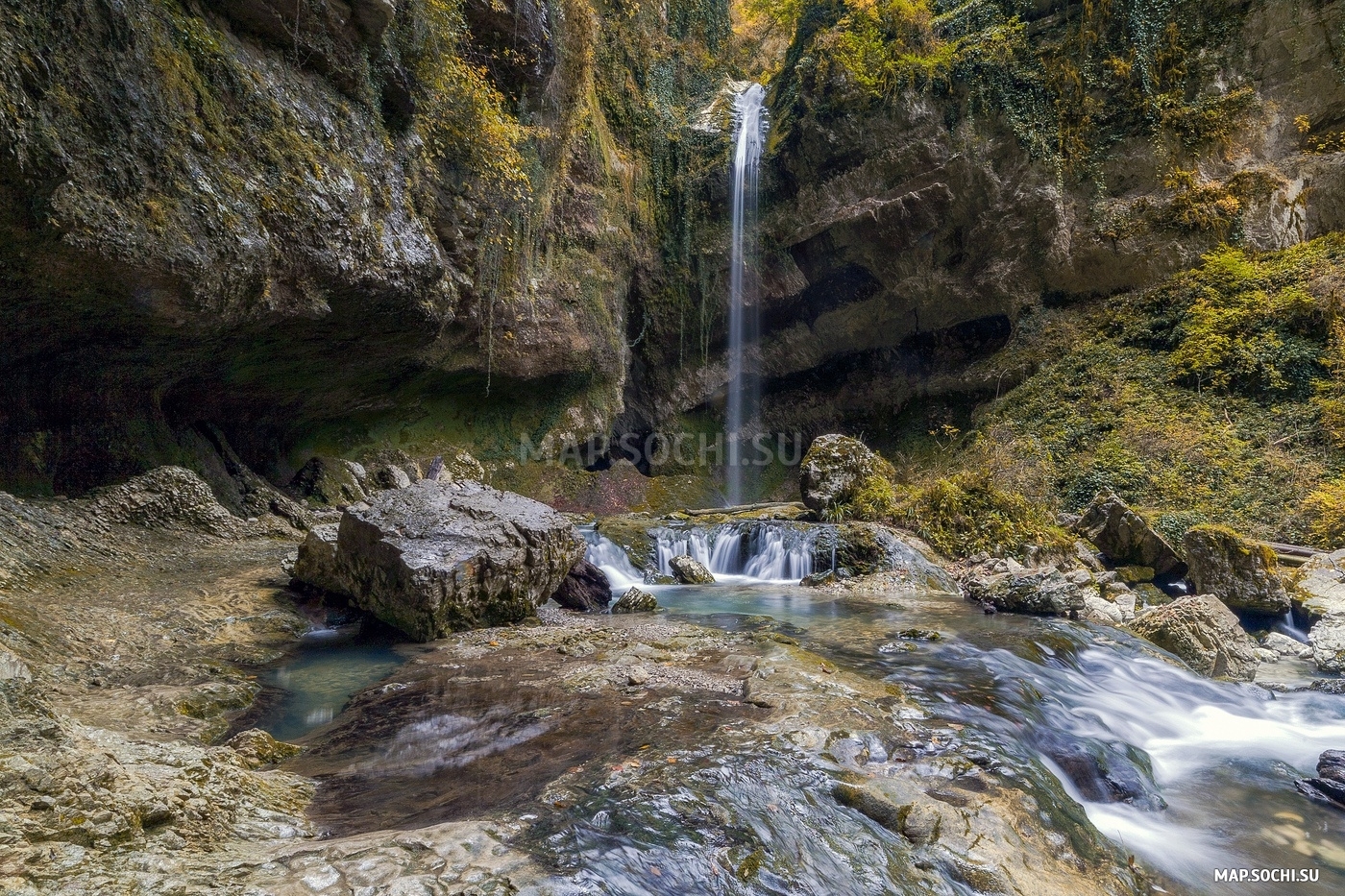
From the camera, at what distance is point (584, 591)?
702cm

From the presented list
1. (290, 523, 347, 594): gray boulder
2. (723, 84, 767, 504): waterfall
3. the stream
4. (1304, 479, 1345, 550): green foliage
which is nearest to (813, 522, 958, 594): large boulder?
the stream

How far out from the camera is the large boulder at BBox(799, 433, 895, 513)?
10.9 m

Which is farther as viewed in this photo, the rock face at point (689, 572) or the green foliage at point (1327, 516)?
the rock face at point (689, 572)

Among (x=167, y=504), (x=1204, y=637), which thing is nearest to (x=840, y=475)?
(x=1204, y=637)

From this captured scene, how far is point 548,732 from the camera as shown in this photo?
301 centimetres

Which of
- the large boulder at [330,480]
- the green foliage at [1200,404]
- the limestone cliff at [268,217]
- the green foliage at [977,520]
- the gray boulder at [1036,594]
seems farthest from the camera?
the large boulder at [330,480]

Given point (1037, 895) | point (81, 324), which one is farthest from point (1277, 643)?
point (81, 324)

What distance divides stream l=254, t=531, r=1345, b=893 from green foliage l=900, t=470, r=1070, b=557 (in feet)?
8.95

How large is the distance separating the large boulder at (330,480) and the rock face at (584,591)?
6.29 m

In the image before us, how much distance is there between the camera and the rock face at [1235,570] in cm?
688

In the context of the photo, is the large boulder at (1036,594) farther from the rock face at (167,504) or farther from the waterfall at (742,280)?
the waterfall at (742,280)

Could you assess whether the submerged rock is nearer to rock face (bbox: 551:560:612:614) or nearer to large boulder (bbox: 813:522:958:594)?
rock face (bbox: 551:560:612:614)

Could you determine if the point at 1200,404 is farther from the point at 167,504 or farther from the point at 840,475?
the point at 167,504

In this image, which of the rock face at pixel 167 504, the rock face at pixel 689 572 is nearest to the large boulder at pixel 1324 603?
the rock face at pixel 689 572
